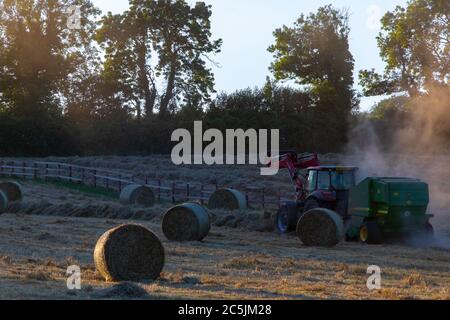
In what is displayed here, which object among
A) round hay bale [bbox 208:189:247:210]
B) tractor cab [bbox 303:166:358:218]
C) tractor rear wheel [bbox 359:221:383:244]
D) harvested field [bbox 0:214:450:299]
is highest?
tractor cab [bbox 303:166:358:218]

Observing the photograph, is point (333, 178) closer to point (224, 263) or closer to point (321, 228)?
point (321, 228)

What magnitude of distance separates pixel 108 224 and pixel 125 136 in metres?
30.5

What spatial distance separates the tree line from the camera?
5284 cm

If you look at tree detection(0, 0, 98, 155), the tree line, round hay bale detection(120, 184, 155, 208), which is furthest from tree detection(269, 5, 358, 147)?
round hay bale detection(120, 184, 155, 208)

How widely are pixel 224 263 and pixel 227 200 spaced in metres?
13.2

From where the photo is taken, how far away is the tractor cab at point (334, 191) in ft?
72.7

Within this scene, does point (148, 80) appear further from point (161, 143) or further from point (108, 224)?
point (108, 224)

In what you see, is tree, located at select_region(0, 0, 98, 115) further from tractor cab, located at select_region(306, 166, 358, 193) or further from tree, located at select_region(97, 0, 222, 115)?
tractor cab, located at select_region(306, 166, 358, 193)

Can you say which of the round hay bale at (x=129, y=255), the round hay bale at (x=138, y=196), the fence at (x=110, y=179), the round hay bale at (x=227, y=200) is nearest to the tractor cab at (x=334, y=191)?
the round hay bale at (x=227, y=200)

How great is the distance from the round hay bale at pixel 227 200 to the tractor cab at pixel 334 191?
6673mm

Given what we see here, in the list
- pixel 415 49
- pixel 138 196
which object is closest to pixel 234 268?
pixel 138 196

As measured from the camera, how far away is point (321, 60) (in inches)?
2367

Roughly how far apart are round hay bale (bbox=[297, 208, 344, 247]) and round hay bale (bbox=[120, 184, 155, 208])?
43.3 ft

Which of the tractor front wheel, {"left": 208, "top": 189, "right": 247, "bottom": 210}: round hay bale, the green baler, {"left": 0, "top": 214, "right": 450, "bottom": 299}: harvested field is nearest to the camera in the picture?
{"left": 0, "top": 214, "right": 450, "bottom": 299}: harvested field
